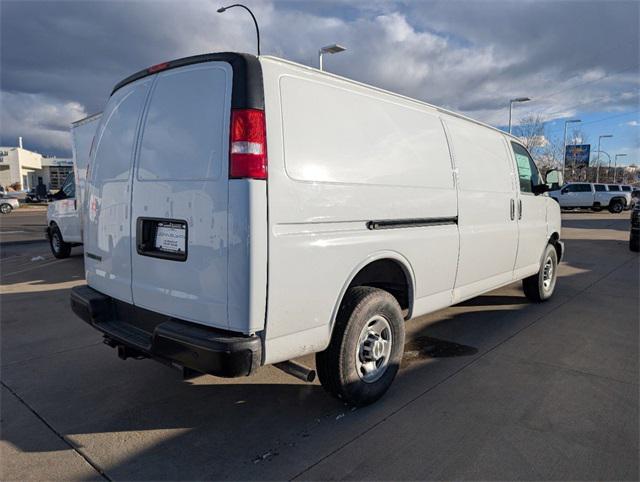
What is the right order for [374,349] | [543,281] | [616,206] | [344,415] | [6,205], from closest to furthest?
[344,415], [374,349], [543,281], [616,206], [6,205]

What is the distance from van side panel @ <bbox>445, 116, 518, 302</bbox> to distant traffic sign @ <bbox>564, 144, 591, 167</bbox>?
199 ft

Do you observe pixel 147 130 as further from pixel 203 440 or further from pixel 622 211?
pixel 622 211

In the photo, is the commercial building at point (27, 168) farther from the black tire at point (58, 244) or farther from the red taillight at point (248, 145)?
the red taillight at point (248, 145)

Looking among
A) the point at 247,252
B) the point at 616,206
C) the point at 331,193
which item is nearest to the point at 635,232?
the point at 331,193

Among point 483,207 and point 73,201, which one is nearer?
point 483,207

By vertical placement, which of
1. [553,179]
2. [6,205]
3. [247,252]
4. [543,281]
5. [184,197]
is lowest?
[543,281]

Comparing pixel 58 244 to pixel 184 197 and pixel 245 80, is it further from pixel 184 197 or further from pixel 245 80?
pixel 245 80

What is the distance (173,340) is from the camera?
2.71 meters

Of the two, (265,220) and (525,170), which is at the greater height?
(525,170)

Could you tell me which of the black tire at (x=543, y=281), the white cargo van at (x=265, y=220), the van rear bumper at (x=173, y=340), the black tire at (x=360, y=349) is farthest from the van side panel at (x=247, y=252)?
the black tire at (x=543, y=281)

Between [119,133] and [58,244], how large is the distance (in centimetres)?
850

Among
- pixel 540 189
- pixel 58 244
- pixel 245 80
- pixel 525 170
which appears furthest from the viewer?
pixel 58 244

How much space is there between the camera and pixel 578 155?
58625 mm

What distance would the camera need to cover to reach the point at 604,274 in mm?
8859
